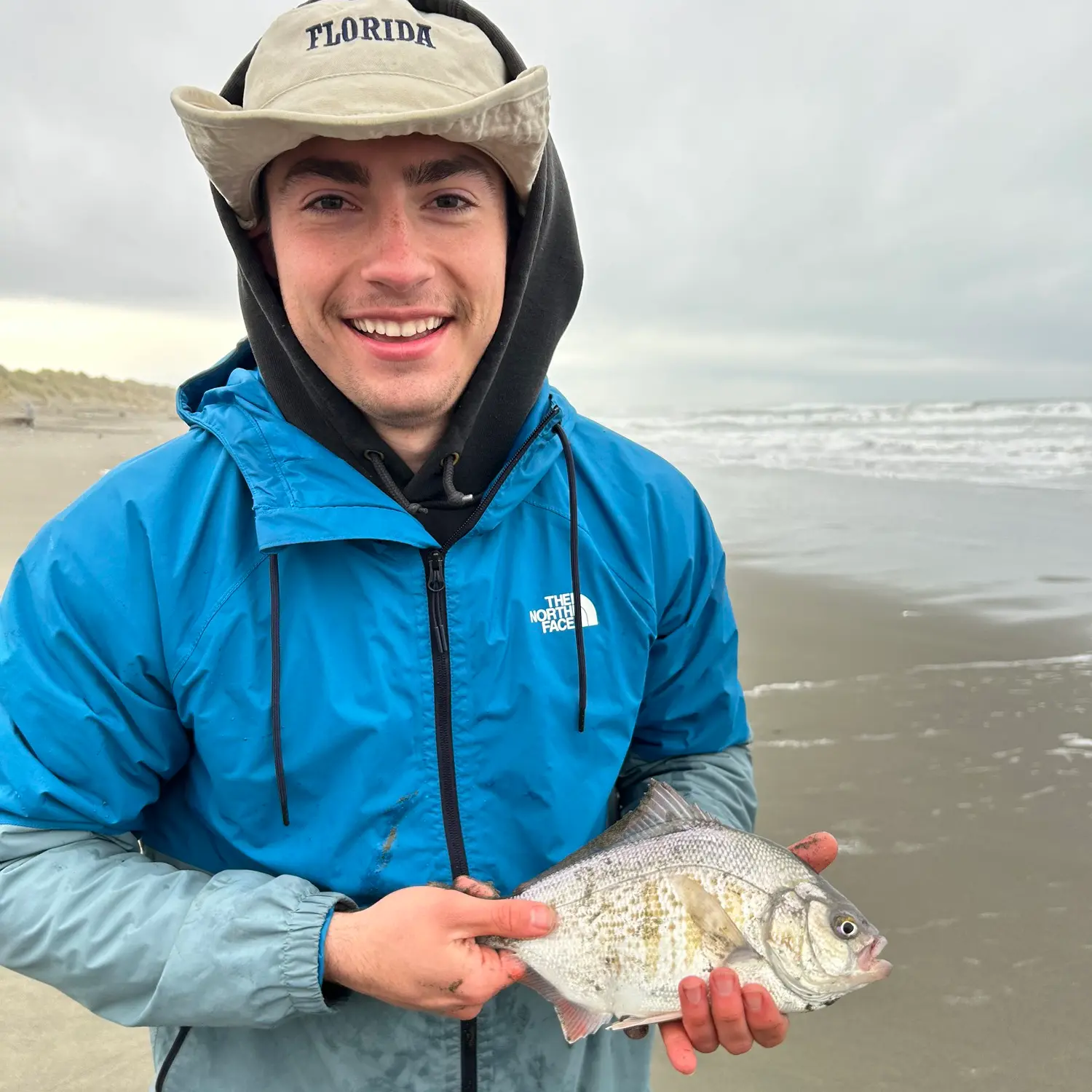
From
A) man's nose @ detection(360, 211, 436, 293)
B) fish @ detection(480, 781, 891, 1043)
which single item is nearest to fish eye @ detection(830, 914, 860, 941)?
fish @ detection(480, 781, 891, 1043)

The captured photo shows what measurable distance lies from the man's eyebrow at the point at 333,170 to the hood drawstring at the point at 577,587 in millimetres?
777

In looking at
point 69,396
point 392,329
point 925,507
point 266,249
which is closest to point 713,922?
point 392,329

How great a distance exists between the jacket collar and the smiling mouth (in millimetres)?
288

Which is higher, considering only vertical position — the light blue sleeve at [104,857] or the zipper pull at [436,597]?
the zipper pull at [436,597]

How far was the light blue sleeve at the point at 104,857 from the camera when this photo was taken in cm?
179

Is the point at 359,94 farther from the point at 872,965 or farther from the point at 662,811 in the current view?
the point at 872,965

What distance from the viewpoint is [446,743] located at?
2.07 meters

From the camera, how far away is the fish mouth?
6.96ft

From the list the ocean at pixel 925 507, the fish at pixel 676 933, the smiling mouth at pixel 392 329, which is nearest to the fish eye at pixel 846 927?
the fish at pixel 676 933

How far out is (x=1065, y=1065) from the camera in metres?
3.31

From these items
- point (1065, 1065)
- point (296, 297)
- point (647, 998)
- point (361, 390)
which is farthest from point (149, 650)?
point (1065, 1065)

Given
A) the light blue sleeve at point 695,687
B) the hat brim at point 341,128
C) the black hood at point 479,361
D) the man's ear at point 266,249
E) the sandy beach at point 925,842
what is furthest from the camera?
the sandy beach at point 925,842

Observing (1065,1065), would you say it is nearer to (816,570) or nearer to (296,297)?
(296,297)

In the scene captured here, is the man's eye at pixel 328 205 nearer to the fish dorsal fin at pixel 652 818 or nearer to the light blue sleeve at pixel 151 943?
the light blue sleeve at pixel 151 943
